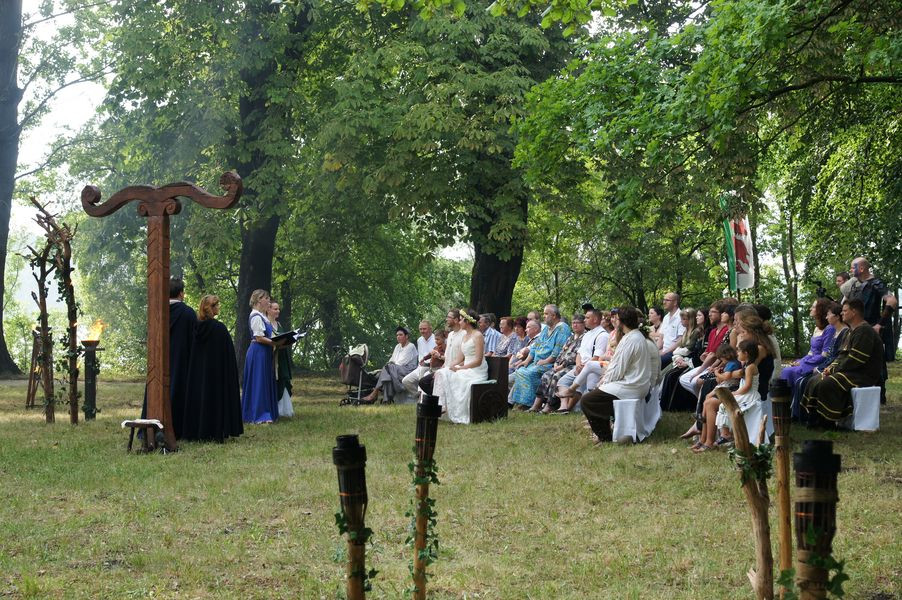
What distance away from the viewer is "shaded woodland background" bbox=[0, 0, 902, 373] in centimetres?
1216

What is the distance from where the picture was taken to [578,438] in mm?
12094

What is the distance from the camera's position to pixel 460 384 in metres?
14.9

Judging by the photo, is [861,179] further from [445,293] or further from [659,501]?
[445,293]

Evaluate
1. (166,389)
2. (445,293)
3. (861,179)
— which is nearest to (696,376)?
(166,389)

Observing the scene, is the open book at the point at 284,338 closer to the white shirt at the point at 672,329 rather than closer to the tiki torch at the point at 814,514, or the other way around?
the white shirt at the point at 672,329

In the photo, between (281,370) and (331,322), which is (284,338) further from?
(331,322)

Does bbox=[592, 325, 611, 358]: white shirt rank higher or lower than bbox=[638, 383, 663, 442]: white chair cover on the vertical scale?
higher

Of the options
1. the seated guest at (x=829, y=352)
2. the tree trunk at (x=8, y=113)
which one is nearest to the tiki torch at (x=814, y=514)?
the seated guest at (x=829, y=352)

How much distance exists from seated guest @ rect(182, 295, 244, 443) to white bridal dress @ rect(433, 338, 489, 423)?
3.32 meters

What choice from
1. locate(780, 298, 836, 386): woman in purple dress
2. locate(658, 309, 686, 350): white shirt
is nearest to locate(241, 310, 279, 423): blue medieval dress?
locate(658, 309, 686, 350): white shirt

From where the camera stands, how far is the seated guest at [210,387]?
40.3 feet

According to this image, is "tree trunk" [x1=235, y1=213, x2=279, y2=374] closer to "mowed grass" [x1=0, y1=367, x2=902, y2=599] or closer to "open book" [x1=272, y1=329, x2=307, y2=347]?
"open book" [x1=272, y1=329, x2=307, y2=347]

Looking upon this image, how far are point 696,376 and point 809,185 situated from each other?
8.62 metres

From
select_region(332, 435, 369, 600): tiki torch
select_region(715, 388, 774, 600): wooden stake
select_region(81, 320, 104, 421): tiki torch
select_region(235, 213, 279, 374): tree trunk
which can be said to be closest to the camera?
select_region(332, 435, 369, 600): tiki torch
